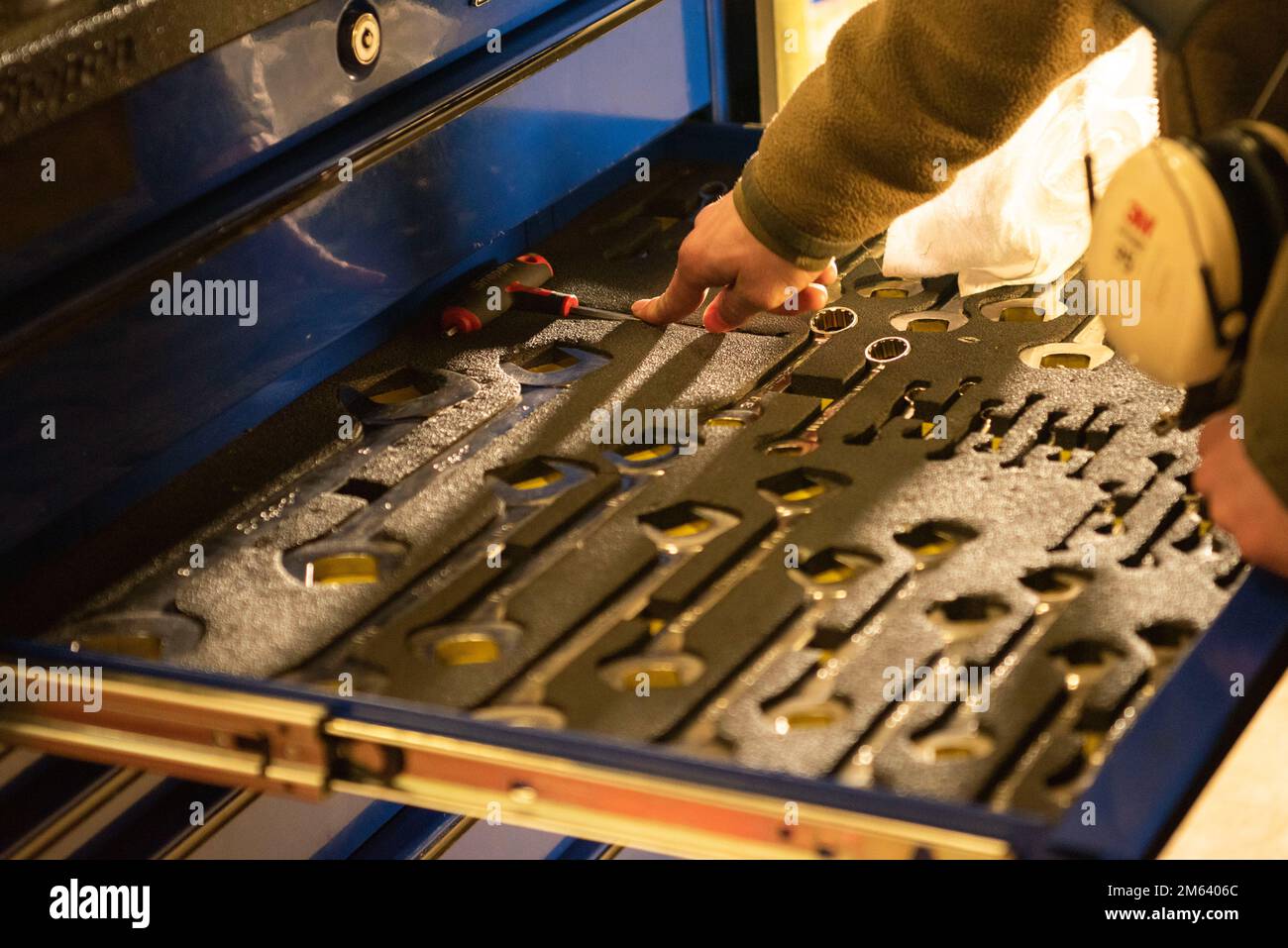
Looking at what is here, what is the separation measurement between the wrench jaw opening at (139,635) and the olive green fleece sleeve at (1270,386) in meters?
0.64

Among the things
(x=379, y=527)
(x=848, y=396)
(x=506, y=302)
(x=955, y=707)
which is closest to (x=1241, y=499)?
(x=955, y=707)

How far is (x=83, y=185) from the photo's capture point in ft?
3.37

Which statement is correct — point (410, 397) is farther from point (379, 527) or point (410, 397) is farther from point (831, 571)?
point (831, 571)

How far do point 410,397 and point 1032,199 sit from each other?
587 mm

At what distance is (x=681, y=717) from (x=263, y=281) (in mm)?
500

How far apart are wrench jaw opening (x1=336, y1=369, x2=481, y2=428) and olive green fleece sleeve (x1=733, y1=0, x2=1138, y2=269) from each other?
26cm

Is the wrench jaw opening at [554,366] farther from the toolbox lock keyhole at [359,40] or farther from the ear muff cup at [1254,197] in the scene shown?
the ear muff cup at [1254,197]

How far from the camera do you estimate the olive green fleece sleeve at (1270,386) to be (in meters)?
0.89

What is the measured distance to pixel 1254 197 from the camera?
2.99ft

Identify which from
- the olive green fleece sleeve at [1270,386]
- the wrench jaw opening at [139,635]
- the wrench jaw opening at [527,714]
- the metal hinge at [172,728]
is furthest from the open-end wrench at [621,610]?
the olive green fleece sleeve at [1270,386]

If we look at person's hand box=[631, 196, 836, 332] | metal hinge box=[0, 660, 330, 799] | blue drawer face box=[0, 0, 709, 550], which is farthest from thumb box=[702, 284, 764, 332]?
metal hinge box=[0, 660, 330, 799]
